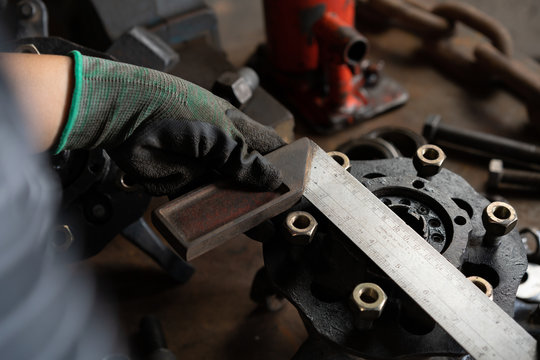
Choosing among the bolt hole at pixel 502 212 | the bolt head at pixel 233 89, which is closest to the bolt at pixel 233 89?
the bolt head at pixel 233 89

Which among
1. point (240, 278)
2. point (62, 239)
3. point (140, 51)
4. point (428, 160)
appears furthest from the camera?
point (240, 278)

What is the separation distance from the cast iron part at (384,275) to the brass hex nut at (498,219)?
0.13 ft

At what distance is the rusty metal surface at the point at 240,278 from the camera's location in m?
1.68

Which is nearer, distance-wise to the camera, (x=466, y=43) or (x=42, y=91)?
(x=42, y=91)

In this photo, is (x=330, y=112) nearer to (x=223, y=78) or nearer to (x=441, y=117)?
(x=441, y=117)

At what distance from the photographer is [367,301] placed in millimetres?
1055

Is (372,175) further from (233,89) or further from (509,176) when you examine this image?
(509,176)

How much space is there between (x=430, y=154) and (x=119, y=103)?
28.2 inches

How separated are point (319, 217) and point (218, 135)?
29cm

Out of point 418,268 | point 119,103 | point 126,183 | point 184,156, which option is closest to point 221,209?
point 184,156

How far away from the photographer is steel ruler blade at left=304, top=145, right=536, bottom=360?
0.98 m

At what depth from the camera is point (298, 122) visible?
7.63 ft

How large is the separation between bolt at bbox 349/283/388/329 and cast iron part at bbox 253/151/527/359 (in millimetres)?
37

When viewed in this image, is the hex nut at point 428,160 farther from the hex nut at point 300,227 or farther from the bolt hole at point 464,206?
the hex nut at point 300,227
